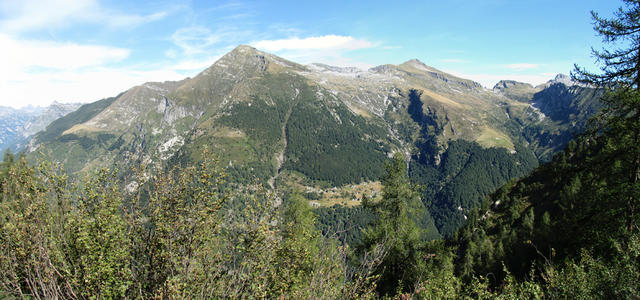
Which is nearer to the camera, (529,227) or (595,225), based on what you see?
(595,225)

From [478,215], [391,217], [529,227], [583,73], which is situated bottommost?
[478,215]

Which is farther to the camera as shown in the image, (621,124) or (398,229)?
(398,229)

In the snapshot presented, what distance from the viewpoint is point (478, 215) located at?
103375mm

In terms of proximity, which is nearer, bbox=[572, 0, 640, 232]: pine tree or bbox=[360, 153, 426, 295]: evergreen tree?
bbox=[572, 0, 640, 232]: pine tree

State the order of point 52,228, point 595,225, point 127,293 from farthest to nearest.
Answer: point 595,225
point 52,228
point 127,293

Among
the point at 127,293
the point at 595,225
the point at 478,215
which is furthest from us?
the point at 478,215

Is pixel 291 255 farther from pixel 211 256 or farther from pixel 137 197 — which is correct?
pixel 137 197

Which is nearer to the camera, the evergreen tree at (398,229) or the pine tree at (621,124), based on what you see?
the pine tree at (621,124)

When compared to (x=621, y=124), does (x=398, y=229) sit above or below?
below

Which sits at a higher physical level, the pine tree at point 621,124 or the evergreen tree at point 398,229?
the pine tree at point 621,124

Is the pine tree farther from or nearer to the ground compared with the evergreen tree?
farther from the ground

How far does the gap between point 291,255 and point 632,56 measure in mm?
18136

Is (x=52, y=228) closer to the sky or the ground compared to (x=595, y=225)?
closer to the sky

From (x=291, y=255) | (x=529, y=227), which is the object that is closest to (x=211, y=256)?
(x=291, y=255)
